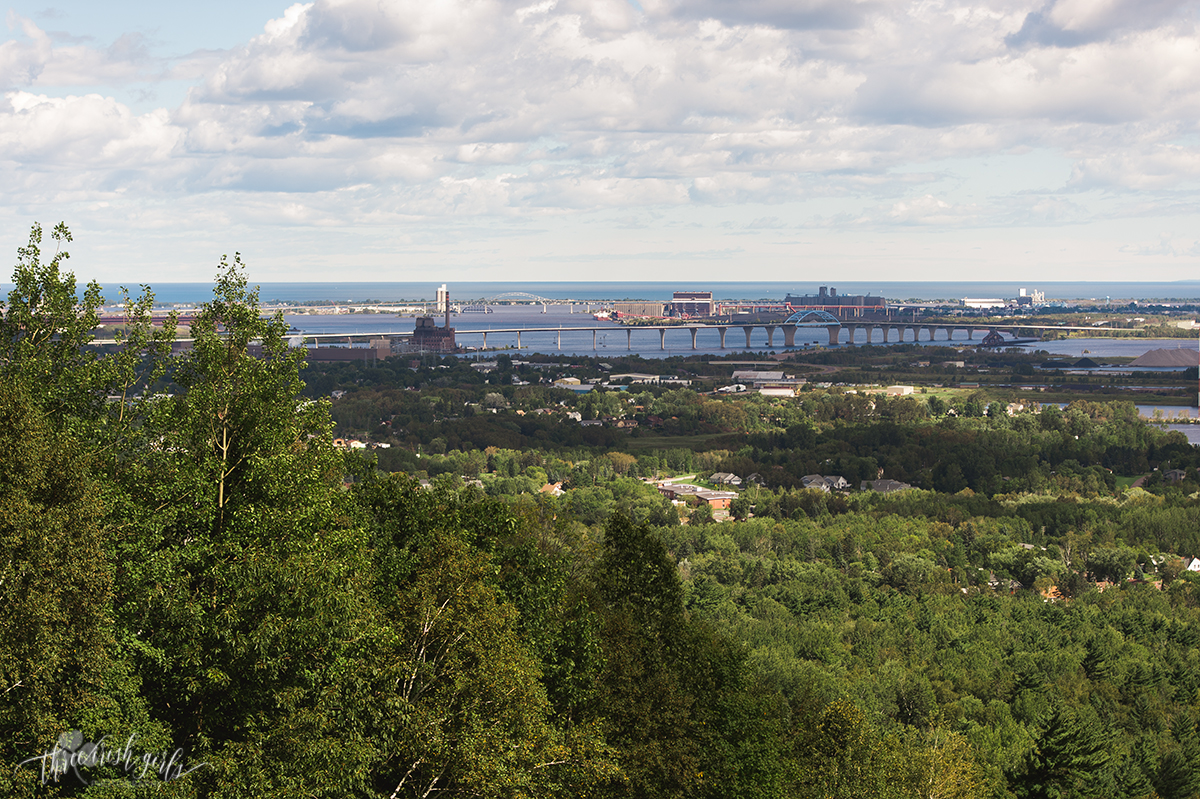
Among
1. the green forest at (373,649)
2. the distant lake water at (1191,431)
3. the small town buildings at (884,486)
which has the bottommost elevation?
the small town buildings at (884,486)

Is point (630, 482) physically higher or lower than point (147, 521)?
lower

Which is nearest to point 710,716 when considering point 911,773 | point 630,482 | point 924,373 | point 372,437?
point 911,773

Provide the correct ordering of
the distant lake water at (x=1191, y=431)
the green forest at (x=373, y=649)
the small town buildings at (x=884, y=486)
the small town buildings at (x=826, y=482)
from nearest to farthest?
the green forest at (x=373, y=649)
the small town buildings at (x=884, y=486)
the small town buildings at (x=826, y=482)
the distant lake water at (x=1191, y=431)

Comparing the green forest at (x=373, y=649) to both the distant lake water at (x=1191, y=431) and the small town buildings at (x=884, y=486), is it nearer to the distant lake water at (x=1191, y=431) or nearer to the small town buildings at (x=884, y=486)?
the small town buildings at (x=884, y=486)

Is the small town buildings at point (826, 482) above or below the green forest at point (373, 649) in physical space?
below

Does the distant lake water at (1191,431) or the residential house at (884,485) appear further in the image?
the distant lake water at (1191,431)

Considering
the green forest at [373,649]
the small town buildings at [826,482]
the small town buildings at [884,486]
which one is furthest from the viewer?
the small town buildings at [826,482]

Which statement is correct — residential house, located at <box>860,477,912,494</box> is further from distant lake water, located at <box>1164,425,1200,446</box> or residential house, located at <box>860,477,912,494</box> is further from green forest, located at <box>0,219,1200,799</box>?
green forest, located at <box>0,219,1200,799</box>

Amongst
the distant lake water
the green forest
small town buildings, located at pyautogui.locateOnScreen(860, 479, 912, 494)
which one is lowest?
small town buildings, located at pyautogui.locateOnScreen(860, 479, 912, 494)

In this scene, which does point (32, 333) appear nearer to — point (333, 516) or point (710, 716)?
point (333, 516)

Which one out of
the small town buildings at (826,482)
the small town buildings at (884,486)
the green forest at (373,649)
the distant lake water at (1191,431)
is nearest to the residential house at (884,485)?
the small town buildings at (884,486)

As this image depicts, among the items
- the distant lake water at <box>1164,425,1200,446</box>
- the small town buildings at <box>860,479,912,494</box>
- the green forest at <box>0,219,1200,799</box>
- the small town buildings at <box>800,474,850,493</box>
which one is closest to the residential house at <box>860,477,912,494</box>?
the small town buildings at <box>860,479,912,494</box>
